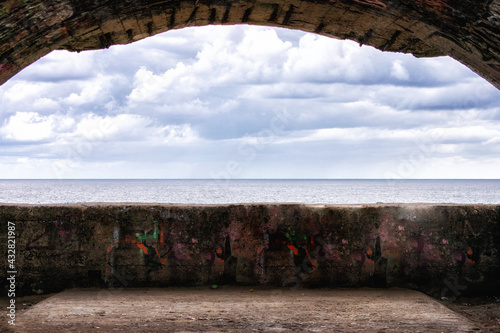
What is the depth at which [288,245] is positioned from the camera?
18.2 feet

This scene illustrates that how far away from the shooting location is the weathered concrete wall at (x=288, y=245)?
5480mm

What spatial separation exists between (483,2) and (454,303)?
3.67 meters

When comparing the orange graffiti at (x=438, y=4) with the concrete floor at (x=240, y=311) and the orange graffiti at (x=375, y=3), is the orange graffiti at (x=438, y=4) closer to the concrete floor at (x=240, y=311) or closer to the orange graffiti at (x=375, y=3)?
the orange graffiti at (x=375, y=3)

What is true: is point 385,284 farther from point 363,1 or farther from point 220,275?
point 363,1

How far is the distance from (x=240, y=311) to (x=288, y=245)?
118cm

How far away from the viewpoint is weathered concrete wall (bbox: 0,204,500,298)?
216 inches

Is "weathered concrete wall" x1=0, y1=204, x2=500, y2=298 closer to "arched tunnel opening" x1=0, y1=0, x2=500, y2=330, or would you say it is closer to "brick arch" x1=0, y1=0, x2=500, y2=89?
"arched tunnel opening" x1=0, y1=0, x2=500, y2=330

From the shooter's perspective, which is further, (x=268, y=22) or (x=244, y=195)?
(x=244, y=195)

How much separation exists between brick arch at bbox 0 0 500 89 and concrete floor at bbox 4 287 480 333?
2276 millimetres

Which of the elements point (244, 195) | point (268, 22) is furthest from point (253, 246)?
point (244, 195)

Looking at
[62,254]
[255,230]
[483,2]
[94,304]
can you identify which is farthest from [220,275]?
[483,2]

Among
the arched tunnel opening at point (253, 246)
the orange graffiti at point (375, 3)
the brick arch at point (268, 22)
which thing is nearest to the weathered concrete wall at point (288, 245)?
the arched tunnel opening at point (253, 246)

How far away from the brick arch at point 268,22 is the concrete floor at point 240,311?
2.28m

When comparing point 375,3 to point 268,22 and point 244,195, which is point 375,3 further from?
point 244,195
